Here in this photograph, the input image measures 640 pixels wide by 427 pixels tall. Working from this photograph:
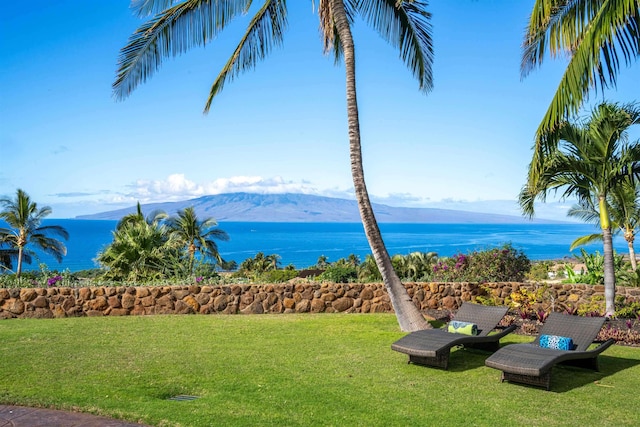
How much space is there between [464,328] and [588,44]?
166 inches

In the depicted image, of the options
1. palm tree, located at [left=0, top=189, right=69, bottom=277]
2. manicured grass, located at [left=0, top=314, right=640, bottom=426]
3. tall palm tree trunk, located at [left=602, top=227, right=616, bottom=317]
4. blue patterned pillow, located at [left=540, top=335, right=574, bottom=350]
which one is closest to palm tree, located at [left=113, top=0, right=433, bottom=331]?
manicured grass, located at [left=0, top=314, right=640, bottom=426]

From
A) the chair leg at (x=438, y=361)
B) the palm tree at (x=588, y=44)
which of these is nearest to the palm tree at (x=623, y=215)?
the palm tree at (x=588, y=44)

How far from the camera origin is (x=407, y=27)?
1089 centimetres

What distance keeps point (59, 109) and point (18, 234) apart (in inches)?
288

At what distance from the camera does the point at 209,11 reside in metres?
10.2

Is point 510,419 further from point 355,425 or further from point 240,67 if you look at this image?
point 240,67

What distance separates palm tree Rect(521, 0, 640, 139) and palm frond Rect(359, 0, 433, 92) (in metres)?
2.46

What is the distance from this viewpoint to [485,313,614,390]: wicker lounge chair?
6034mm

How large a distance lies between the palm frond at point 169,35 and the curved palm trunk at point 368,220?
2.32m

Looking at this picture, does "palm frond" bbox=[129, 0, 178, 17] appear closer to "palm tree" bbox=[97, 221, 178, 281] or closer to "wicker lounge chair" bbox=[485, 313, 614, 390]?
"palm tree" bbox=[97, 221, 178, 281]

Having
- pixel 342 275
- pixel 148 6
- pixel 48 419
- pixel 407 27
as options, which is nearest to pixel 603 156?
pixel 407 27

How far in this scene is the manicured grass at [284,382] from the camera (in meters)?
5.18

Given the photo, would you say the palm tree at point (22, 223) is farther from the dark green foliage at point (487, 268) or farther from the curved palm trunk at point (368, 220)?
the curved palm trunk at point (368, 220)

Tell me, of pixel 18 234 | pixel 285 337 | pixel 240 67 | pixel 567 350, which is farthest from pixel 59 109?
pixel 567 350
